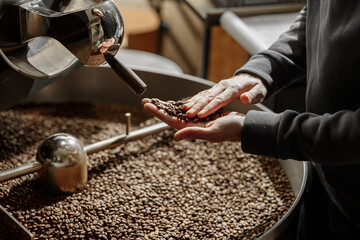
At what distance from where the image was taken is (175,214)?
1.10m

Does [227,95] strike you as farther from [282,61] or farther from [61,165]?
[61,165]

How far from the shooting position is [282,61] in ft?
3.92

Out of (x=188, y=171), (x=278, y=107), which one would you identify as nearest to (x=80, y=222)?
(x=188, y=171)

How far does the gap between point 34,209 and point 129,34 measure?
2118 millimetres

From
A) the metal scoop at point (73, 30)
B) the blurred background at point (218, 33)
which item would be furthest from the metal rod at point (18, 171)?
the blurred background at point (218, 33)

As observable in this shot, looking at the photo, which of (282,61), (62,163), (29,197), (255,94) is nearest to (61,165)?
(62,163)

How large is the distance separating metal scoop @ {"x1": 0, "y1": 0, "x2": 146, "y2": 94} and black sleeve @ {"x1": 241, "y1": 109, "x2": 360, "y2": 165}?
0.24 meters

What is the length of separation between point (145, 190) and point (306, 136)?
1.56ft

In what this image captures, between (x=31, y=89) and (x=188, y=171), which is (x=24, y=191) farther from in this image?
(x=188, y=171)

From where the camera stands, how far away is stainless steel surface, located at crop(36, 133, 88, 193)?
43.3 inches

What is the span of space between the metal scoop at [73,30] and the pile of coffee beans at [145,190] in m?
0.35

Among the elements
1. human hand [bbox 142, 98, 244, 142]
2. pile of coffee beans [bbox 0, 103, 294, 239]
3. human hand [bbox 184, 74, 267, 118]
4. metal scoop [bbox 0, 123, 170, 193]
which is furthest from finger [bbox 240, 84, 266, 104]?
metal scoop [bbox 0, 123, 170, 193]

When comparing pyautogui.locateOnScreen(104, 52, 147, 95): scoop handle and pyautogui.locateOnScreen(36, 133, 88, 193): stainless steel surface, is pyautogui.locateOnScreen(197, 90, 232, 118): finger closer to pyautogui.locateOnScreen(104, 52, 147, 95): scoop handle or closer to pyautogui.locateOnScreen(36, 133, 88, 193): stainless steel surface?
pyautogui.locateOnScreen(104, 52, 147, 95): scoop handle

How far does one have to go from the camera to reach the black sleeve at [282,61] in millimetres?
1159
